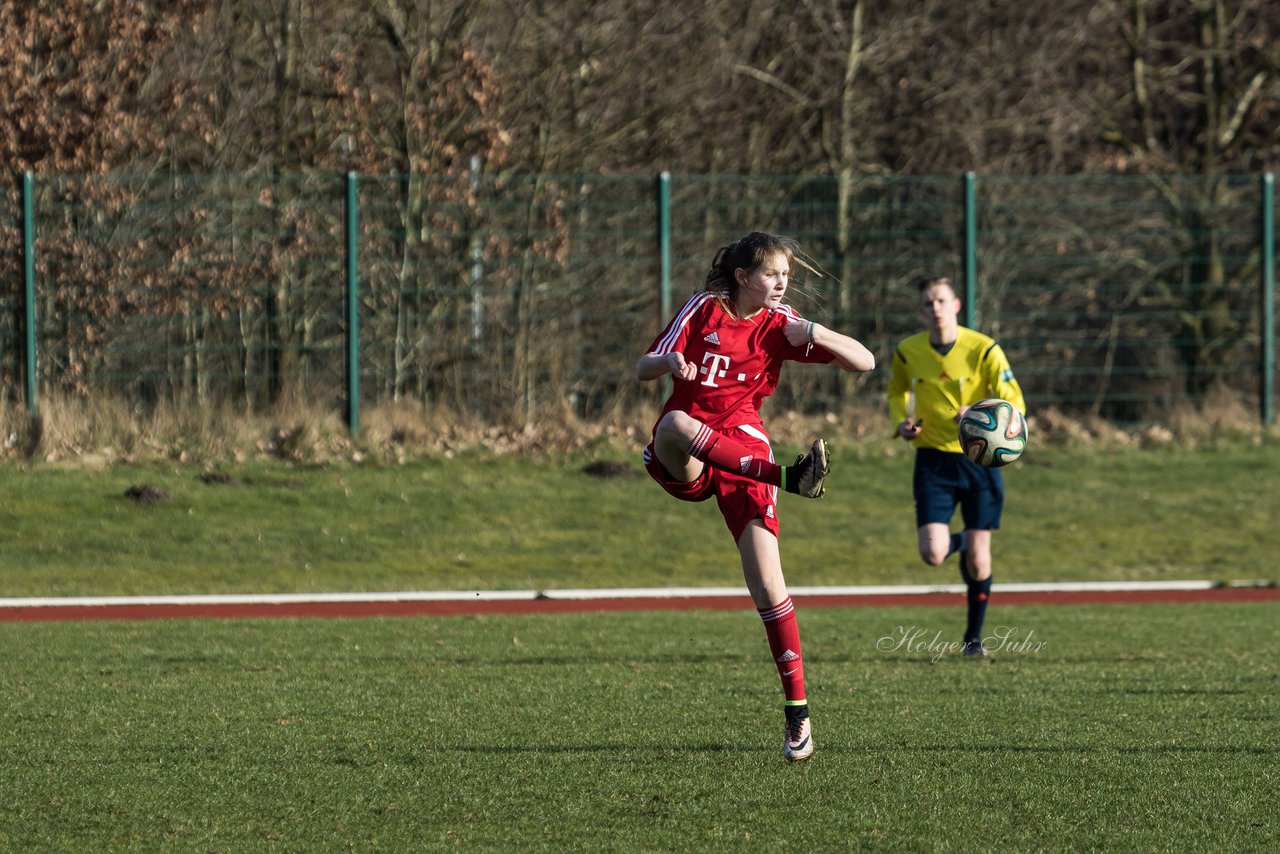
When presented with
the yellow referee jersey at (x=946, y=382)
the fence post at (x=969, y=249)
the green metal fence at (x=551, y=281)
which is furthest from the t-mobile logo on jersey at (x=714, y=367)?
the fence post at (x=969, y=249)

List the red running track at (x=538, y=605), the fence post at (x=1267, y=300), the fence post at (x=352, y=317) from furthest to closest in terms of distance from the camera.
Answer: the fence post at (x=1267, y=300) < the fence post at (x=352, y=317) < the red running track at (x=538, y=605)

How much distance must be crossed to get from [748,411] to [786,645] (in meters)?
0.89

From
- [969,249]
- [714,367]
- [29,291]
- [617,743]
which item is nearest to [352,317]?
[29,291]

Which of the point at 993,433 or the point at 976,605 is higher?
the point at 993,433

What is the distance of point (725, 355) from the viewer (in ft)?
21.5

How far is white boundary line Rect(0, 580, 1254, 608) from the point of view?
1255 cm

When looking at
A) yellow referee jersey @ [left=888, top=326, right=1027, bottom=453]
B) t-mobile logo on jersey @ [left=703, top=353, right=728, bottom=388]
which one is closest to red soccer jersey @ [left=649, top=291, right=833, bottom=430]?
t-mobile logo on jersey @ [left=703, top=353, right=728, bottom=388]

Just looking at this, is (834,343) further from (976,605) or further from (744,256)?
(976,605)

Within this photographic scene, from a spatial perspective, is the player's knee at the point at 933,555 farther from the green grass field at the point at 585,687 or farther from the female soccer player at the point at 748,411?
the female soccer player at the point at 748,411

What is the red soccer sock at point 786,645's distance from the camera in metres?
6.47

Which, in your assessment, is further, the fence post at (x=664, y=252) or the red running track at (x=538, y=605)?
the fence post at (x=664, y=252)

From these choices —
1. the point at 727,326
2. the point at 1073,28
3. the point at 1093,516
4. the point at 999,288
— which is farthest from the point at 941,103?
the point at 727,326

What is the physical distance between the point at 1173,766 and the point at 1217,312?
14573 mm

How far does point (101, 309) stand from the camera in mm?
17406
